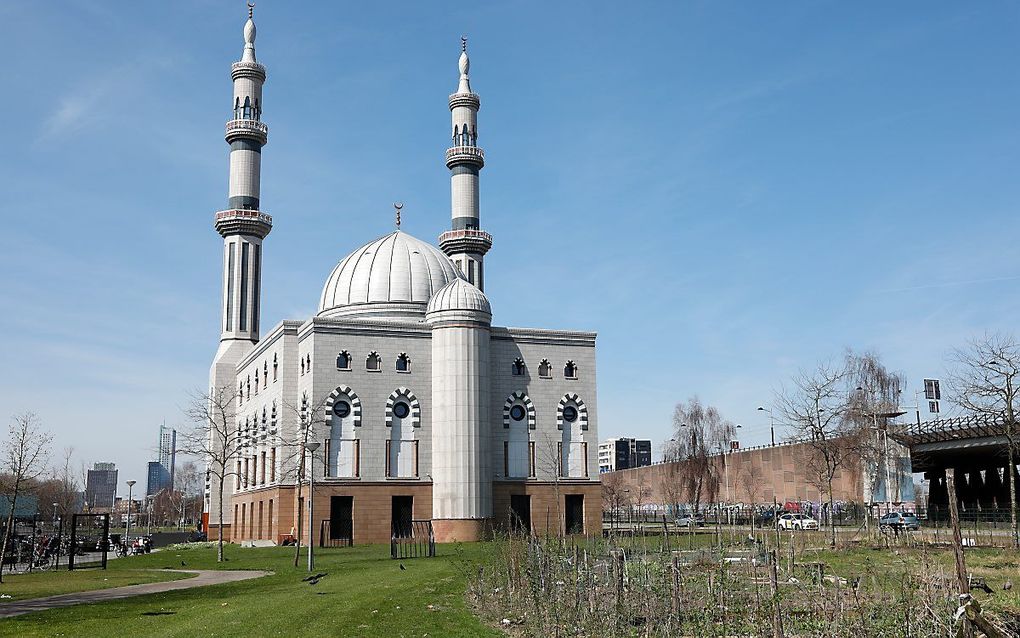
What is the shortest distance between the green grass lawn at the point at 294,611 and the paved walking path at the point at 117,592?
875 mm

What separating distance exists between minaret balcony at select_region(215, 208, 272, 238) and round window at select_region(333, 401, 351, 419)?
20786 mm

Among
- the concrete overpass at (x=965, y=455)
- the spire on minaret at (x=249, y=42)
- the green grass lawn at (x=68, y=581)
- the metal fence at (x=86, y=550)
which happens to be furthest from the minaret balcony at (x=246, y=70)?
the concrete overpass at (x=965, y=455)

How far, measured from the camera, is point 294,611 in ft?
69.4

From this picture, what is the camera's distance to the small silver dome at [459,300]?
186ft

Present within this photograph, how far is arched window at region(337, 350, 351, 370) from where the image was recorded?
5631cm

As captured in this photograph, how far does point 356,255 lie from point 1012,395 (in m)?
44.5

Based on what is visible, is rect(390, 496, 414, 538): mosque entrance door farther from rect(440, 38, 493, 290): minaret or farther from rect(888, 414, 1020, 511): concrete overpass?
rect(888, 414, 1020, 511): concrete overpass

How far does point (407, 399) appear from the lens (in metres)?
57.3

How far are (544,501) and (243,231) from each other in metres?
30.9

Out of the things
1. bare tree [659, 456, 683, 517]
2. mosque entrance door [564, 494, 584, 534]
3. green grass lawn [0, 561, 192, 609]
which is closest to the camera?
green grass lawn [0, 561, 192, 609]

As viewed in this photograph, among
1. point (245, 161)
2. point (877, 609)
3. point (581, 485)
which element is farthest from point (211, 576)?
point (245, 161)

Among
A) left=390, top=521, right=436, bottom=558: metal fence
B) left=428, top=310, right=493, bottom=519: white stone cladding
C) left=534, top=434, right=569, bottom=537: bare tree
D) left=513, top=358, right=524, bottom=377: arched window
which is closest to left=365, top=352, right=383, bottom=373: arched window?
left=428, top=310, right=493, bottom=519: white stone cladding

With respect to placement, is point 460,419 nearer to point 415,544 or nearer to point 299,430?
point 299,430

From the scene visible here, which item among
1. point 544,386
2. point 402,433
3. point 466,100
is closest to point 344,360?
point 402,433
